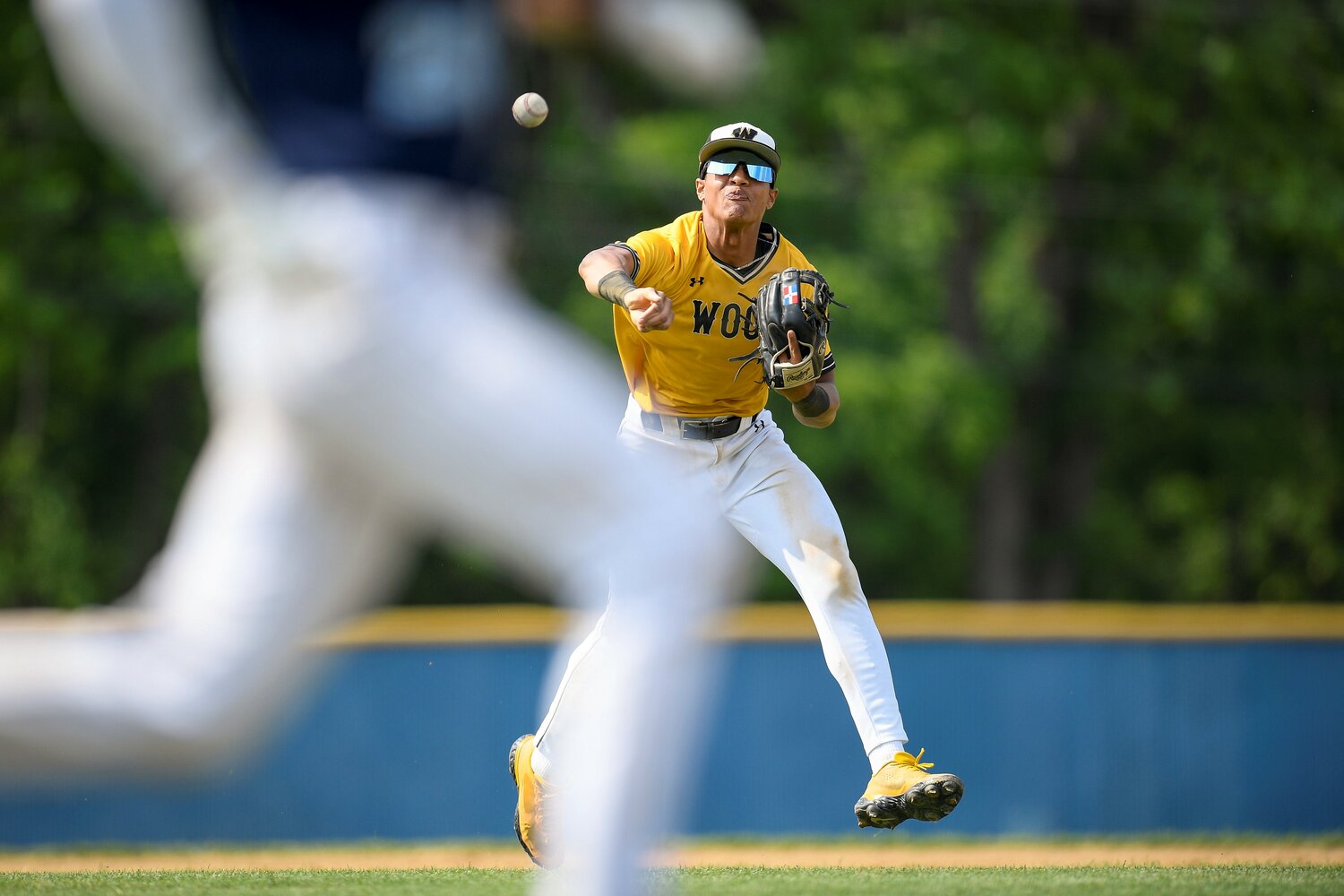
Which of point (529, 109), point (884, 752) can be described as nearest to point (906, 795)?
point (884, 752)

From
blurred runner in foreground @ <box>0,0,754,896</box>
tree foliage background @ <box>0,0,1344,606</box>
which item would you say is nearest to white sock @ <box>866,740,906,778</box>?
blurred runner in foreground @ <box>0,0,754,896</box>

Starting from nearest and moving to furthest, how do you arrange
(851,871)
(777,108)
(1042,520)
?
1. (851,871)
2. (777,108)
3. (1042,520)

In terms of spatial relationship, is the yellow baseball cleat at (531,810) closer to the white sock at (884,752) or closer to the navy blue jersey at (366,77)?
the white sock at (884,752)

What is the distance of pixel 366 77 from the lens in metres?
2.87

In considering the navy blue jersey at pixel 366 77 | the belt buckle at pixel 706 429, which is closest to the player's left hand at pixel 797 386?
the belt buckle at pixel 706 429

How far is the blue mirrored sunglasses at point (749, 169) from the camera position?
20.6ft

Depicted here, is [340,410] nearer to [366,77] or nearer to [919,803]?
[366,77]

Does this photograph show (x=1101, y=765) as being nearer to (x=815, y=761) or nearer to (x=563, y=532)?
(x=815, y=761)

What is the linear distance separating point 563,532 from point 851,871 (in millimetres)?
3992

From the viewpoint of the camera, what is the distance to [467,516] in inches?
114

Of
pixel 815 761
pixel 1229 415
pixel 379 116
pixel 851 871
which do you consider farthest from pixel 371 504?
pixel 1229 415

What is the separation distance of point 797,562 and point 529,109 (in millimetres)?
1712

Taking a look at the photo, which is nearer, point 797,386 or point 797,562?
point 797,562

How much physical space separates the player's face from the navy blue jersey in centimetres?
340
